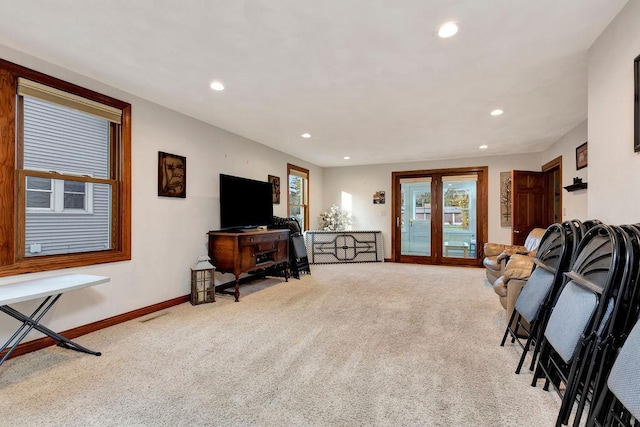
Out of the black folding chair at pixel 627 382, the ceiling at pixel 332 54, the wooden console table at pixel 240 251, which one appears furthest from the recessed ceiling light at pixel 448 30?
the wooden console table at pixel 240 251

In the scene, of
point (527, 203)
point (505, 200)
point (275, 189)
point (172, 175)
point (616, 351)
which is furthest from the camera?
point (505, 200)

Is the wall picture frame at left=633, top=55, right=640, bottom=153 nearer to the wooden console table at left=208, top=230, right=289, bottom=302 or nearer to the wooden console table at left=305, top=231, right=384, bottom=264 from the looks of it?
the wooden console table at left=208, top=230, right=289, bottom=302

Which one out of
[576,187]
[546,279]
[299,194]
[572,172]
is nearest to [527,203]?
[572,172]

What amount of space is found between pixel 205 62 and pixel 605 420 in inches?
128

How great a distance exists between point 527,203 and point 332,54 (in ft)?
16.2

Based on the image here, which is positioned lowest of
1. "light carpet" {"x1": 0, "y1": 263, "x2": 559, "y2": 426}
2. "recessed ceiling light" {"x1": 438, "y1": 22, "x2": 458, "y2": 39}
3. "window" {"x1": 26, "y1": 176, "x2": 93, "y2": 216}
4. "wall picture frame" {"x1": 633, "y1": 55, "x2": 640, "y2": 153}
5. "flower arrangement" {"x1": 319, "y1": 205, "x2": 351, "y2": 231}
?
"light carpet" {"x1": 0, "y1": 263, "x2": 559, "y2": 426}

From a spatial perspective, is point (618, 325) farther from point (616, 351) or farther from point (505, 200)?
point (505, 200)

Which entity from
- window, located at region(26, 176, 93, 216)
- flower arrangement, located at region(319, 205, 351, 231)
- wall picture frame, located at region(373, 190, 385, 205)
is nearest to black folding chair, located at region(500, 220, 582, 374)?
window, located at region(26, 176, 93, 216)

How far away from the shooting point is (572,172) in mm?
4523

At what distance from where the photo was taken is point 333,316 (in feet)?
11.0

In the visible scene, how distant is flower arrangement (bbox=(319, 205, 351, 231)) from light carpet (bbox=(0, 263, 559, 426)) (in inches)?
157

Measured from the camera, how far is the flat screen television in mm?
4281

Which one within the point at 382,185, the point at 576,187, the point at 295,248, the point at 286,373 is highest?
the point at 382,185

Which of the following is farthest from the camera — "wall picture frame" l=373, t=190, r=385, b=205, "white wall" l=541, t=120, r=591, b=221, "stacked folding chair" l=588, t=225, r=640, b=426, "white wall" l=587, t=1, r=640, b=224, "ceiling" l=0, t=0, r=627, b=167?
"wall picture frame" l=373, t=190, r=385, b=205
